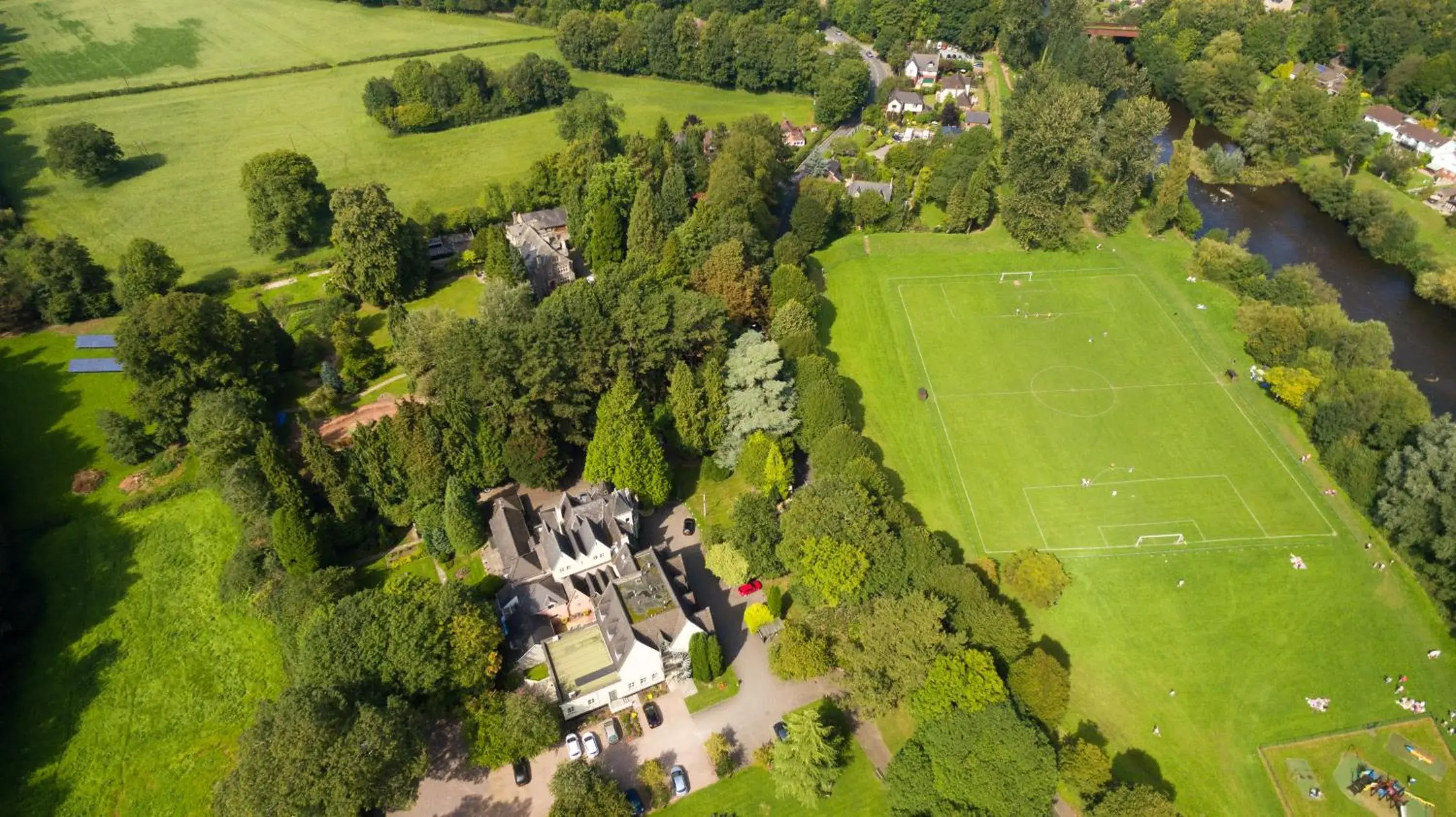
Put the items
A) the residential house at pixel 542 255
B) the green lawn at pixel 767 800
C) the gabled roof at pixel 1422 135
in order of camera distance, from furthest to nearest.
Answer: the gabled roof at pixel 1422 135, the residential house at pixel 542 255, the green lawn at pixel 767 800

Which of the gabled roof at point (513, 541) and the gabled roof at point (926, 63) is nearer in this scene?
the gabled roof at point (513, 541)

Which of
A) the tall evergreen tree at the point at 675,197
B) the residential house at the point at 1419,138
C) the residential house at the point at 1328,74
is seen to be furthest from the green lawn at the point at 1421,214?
the tall evergreen tree at the point at 675,197

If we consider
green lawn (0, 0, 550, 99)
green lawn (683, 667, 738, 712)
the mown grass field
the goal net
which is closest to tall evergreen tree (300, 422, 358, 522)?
the mown grass field

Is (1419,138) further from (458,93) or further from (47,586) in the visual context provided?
(47,586)

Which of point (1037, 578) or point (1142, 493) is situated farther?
point (1142, 493)

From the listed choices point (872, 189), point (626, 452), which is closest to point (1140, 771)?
point (626, 452)

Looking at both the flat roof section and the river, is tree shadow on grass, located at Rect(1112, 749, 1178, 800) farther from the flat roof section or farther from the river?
the river

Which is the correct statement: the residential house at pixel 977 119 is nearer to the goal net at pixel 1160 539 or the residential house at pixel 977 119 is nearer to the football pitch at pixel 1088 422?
the football pitch at pixel 1088 422
